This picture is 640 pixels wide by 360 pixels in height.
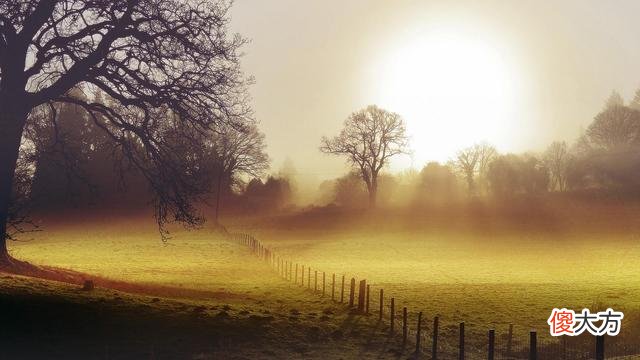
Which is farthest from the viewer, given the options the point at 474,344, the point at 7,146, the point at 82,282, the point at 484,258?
the point at 484,258

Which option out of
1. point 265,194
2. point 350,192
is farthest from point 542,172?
point 265,194

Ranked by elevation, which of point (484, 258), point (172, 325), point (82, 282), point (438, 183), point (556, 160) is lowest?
point (172, 325)

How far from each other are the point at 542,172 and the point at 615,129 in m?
16.6

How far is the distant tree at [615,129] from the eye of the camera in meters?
86.8

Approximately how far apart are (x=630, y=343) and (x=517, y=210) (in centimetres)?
6171

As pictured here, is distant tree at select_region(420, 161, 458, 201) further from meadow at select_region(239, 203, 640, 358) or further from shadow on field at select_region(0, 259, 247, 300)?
shadow on field at select_region(0, 259, 247, 300)

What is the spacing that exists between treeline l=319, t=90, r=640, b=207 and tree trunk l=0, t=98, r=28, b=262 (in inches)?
2712

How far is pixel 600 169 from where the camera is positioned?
83.8 metres

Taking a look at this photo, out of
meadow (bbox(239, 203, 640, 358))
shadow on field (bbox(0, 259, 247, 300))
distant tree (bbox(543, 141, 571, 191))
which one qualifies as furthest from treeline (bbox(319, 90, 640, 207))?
shadow on field (bbox(0, 259, 247, 300))

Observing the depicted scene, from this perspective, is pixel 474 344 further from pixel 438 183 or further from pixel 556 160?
pixel 556 160

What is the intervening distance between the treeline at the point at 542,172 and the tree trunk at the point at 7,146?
2712 inches

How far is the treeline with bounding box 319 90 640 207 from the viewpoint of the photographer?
83.2 m

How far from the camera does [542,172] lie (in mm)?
102250

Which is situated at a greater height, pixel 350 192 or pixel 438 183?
pixel 438 183
